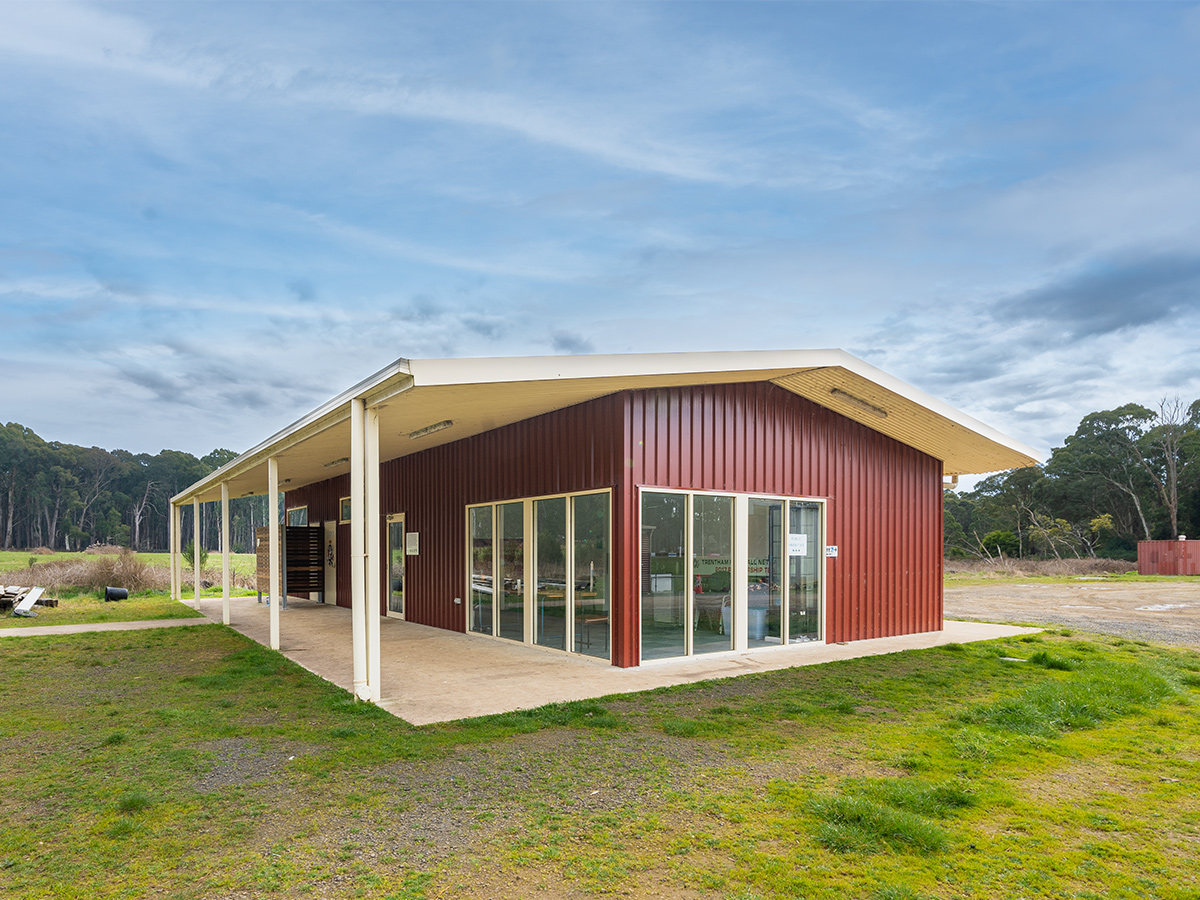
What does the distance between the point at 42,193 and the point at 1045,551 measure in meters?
46.4

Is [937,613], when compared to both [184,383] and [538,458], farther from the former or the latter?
[184,383]

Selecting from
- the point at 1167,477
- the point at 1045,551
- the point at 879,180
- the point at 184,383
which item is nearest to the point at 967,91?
the point at 879,180

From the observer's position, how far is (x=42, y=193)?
641 inches

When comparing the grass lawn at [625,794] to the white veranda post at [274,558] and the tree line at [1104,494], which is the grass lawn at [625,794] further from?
the tree line at [1104,494]

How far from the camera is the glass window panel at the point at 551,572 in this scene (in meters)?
9.50

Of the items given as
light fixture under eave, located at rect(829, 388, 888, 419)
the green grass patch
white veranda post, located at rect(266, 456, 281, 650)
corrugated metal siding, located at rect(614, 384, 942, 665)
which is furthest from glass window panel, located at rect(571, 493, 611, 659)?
the green grass patch

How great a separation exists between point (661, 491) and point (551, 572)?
6.60 ft

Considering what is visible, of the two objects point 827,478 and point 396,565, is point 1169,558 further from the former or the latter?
point 396,565

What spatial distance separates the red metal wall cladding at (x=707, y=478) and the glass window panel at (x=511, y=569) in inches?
11.9

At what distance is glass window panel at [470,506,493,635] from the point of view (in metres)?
11.1

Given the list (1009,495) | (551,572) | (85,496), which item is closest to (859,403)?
(551,572)

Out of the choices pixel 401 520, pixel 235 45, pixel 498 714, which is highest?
pixel 235 45

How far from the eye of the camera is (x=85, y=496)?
63031 mm

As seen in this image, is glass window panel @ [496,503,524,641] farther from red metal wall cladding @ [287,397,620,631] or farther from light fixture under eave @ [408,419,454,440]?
light fixture under eave @ [408,419,454,440]
